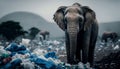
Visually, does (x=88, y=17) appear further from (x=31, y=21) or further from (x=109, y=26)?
(x=31, y=21)

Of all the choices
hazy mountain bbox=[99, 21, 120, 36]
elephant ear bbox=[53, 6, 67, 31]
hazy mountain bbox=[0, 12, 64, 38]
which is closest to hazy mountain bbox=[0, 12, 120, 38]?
hazy mountain bbox=[0, 12, 64, 38]

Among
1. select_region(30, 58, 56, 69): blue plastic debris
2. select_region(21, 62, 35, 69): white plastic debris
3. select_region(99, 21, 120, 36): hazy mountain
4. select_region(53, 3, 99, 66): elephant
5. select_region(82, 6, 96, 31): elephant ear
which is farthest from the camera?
select_region(99, 21, 120, 36): hazy mountain

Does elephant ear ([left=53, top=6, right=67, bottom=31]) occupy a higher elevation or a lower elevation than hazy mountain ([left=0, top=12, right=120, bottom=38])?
higher

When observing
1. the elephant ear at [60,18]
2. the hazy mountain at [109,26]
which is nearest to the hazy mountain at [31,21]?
the hazy mountain at [109,26]

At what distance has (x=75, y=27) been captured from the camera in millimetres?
4859

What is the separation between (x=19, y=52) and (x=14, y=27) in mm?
14536

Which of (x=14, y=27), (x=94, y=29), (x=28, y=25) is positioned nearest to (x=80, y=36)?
(x=94, y=29)

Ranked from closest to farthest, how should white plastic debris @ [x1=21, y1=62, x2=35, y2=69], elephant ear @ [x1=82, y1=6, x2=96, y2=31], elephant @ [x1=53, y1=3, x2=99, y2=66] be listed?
white plastic debris @ [x1=21, y1=62, x2=35, y2=69] < elephant @ [x1=53, y1=3, x2=99, y2=66] < elephant ear @ [x1=82, y1=6, x2=96, y2=31]

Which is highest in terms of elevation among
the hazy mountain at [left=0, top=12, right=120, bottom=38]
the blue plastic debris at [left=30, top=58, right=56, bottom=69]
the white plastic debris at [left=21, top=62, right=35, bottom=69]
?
the white plastic debris at [left=21, top=62, right=35, bottom=69]

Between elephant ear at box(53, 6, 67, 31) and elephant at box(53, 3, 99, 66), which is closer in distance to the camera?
elephant at box(53, 3, 99, 66)

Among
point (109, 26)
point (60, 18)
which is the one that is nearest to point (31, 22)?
point (109, 26)

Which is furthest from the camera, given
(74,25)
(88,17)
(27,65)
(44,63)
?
(88,17)

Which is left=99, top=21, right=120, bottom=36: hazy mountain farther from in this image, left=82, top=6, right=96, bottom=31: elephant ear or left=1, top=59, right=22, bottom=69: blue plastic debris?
left=1, top=59, right=22, bottom=69: blue plastic debris

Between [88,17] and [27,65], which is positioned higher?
[88,17]
